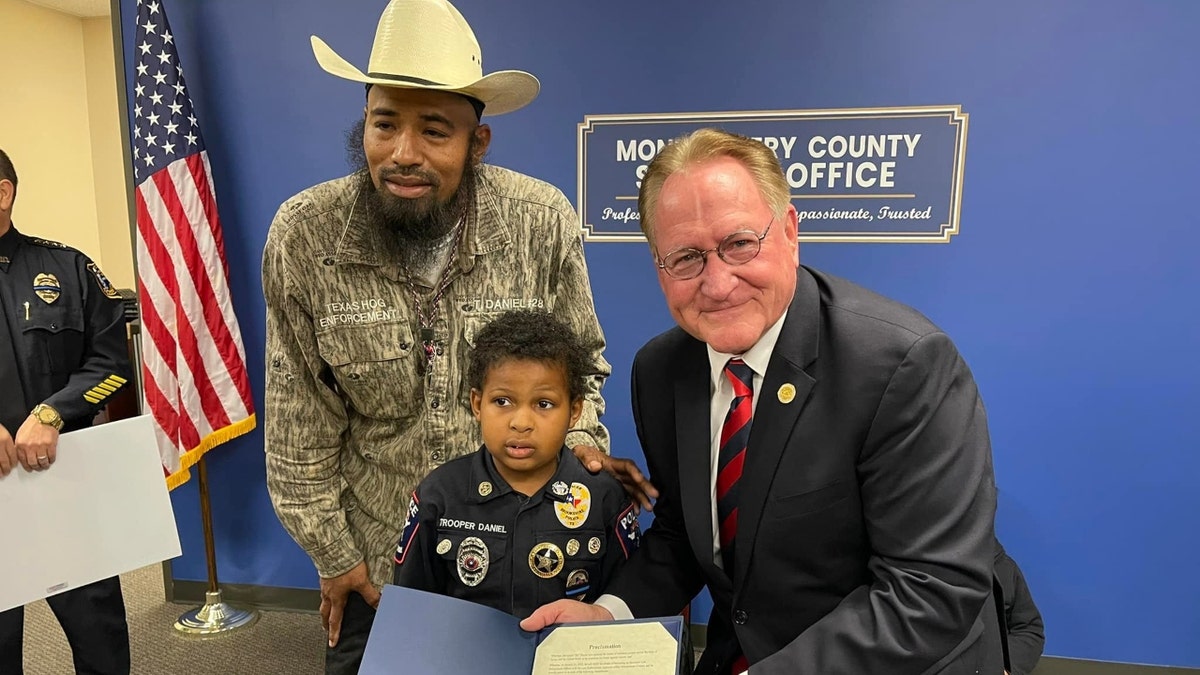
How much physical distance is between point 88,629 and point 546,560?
84.4 inches

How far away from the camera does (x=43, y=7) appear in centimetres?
587

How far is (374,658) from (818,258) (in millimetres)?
2298

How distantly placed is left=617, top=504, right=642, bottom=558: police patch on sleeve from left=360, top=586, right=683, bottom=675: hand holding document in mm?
358

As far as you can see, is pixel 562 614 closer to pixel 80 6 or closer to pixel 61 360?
pixel 61 360

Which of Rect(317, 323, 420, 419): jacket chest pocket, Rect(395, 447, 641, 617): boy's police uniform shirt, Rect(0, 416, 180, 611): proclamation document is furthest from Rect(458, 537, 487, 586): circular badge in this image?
Rect(0, 416, 180, 611): proclamation document

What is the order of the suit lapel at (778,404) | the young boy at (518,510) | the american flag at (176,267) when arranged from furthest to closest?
1. the american flag at (176,267)
2. the young boy at (518,510)
3. the suit lapel at (778,404)

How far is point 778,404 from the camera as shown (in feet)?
4.18

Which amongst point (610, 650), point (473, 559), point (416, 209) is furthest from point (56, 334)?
point (610, 650)

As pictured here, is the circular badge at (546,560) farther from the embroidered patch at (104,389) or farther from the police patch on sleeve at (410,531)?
the embroidered patch at (104,389)

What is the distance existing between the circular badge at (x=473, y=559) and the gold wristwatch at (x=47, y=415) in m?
1.70

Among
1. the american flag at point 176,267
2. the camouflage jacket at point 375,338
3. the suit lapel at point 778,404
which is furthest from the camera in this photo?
the american flag at point 176,267

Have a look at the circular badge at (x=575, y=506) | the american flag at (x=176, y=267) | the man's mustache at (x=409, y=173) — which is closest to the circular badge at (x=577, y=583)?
the circular badge at (x=575, y=506)

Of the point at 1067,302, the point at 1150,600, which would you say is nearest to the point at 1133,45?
the point at 1067,302

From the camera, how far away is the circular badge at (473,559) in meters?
1.58
